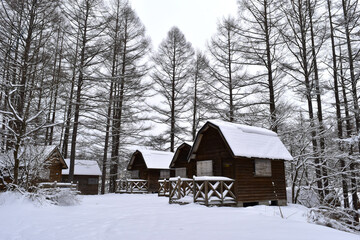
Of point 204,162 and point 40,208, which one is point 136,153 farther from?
point 40,208

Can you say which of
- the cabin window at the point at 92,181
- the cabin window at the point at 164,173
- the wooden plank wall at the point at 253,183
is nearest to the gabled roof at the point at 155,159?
the cabin window at the point at 164,173

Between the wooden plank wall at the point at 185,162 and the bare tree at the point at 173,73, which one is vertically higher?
the bare tree at the point at 173,73

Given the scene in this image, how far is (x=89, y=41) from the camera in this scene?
65.4ft

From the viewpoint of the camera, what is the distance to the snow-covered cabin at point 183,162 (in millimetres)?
22609

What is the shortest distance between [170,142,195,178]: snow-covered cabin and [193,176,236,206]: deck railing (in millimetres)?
8547

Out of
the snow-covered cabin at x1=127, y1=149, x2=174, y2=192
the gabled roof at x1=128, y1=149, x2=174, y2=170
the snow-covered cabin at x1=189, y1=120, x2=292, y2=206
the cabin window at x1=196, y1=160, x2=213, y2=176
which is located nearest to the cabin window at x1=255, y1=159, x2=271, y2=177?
the snow-covered cabin at x1=189, y1=120, x2=292, y2=206

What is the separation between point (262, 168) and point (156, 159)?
14682 millimetres

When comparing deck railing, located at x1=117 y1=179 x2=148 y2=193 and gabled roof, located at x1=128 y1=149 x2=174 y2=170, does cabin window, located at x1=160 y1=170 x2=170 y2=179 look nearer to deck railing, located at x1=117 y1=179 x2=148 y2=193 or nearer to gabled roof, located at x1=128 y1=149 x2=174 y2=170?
gabled roof, located at x1=128 y1=149 x2=174 y2=170

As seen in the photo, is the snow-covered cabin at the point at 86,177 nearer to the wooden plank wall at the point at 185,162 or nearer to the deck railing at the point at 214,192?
the wooden plank wall at the point at 185,162

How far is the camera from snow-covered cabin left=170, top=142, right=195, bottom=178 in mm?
22609

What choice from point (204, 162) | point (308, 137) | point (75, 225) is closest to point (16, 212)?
point (75, 225)

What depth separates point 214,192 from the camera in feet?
42.1

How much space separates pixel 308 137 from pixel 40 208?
658 inches

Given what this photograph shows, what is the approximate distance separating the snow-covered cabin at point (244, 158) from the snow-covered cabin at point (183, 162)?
5.81 metres
